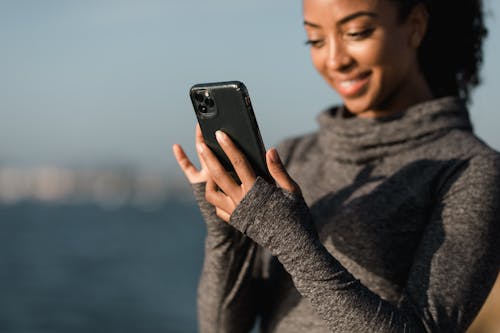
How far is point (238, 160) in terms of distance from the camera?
2.10 meters

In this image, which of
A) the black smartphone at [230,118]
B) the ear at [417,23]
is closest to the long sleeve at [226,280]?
the black smartphone at [230,118]

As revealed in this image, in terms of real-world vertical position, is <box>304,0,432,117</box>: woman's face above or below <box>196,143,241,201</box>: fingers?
above

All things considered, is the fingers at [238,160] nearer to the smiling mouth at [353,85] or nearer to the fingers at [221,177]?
the fingers at [221,177]

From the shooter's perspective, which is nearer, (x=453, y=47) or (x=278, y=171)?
(x=278, y=171)

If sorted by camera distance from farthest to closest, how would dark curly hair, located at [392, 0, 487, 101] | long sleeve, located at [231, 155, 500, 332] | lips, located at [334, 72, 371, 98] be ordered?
1. dark curly hair, located at [392, 0, 487, 101]
2. lips, located at [334, 72, 371, 98]
3. long sleeve, located at [231, 155, 500, 332]

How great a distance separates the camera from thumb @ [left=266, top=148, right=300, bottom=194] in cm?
203

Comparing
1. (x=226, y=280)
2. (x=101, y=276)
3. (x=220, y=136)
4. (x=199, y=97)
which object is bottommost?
(x=101, y=276)

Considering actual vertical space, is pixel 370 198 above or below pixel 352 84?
below

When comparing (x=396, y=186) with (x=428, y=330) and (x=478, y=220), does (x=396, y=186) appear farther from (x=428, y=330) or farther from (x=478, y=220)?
(x=428, y=330)

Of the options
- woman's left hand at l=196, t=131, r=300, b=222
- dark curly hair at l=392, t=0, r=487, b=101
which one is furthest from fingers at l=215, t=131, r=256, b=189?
dark curly hair at l=392, t=0, r=487, b=101

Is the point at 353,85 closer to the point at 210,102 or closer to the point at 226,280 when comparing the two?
the point at 210,102

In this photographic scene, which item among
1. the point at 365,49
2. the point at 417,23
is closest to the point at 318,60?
the point at 365,49

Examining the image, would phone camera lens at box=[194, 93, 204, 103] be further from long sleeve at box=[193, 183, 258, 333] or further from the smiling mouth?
the smiling mouth

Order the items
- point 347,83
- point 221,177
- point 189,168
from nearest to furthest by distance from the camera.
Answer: point 221,177 → point 189,168 → point 347,83
